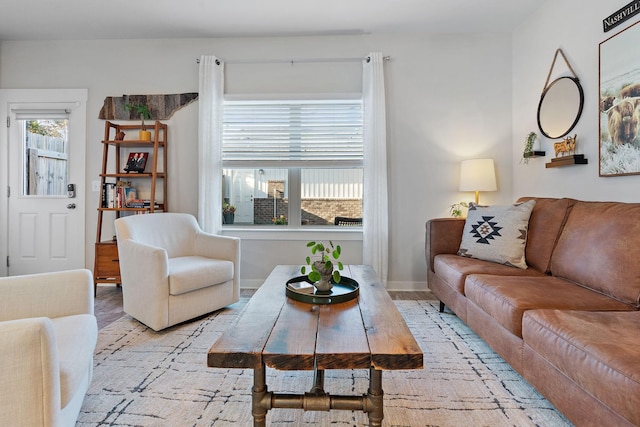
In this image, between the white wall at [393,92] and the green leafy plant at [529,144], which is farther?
the white wall at [393,92]

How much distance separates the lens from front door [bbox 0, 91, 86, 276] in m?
3.70

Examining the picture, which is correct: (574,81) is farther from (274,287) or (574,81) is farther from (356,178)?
(274,287)

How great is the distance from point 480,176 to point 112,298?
3736mm

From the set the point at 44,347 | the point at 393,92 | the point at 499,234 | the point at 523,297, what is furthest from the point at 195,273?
the point at 393,92

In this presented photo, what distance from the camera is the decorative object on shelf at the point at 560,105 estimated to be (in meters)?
2.61

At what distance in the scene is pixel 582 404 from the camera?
3.98 feet

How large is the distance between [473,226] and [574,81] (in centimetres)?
136

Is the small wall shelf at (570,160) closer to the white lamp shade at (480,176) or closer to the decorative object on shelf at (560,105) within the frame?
the decorative object on shelf at (560,105)

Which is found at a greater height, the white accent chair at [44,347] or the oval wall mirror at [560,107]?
the oval wall mirror at [560,107]

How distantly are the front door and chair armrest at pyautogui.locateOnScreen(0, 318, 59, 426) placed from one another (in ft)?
10.7

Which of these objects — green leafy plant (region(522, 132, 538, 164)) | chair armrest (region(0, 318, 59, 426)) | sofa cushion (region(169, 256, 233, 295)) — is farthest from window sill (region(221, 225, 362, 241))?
chair armrest (region(0, 318, 59, 426))

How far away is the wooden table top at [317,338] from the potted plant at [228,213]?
229 centimetres

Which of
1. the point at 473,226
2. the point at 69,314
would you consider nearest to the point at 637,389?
the point at 473,226

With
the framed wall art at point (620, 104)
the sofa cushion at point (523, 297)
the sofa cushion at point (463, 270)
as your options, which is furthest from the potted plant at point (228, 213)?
the framed wall art at point (620, 104)
